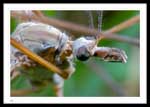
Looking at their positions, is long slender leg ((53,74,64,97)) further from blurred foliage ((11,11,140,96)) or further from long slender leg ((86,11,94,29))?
long slender leg ((86,11,94,29))

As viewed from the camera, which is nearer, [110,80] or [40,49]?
[40,49]

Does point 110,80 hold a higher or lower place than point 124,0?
lower

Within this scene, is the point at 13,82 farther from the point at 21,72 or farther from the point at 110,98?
the point at 110,98

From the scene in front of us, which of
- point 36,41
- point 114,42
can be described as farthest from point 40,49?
point 114,42

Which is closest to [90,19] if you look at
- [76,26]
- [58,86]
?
[76,26]

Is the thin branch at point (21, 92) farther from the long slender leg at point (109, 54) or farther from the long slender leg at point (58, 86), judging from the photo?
the long slender leg at point (109, 54)

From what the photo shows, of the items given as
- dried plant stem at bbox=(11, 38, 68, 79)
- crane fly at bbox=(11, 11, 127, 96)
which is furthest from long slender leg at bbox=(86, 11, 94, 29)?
dried plant stem at bbox=(11, 38, 68, 79)

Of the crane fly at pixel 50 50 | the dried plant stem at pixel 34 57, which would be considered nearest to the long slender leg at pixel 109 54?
the crane fly at pixel 50 50
